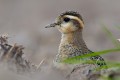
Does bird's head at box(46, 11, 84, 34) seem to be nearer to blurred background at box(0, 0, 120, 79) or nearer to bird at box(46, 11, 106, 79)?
bird at box(46, 11, 106, 79)

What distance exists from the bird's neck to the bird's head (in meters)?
0.08

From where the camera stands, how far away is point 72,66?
23.6 feet

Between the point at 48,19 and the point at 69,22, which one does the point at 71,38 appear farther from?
the point at 48,19

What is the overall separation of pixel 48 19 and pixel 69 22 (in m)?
9.45

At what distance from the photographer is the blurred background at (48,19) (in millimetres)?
17062

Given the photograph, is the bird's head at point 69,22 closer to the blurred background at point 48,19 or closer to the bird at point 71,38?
the bird at point 71,38

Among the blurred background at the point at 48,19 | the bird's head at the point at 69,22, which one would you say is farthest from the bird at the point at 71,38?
the blurred background at the point at 48,19

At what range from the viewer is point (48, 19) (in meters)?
19.3

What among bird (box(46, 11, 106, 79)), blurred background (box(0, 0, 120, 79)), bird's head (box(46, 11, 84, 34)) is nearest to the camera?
bird (box(46, 11, 106, 79))

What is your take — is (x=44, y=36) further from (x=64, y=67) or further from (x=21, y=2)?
(x=64, y=67)

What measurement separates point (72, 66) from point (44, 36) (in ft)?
36.4

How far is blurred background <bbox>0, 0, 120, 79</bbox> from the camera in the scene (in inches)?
672

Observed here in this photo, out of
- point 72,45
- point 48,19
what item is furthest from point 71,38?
point 48,19

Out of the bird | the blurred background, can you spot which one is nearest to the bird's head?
the bird
